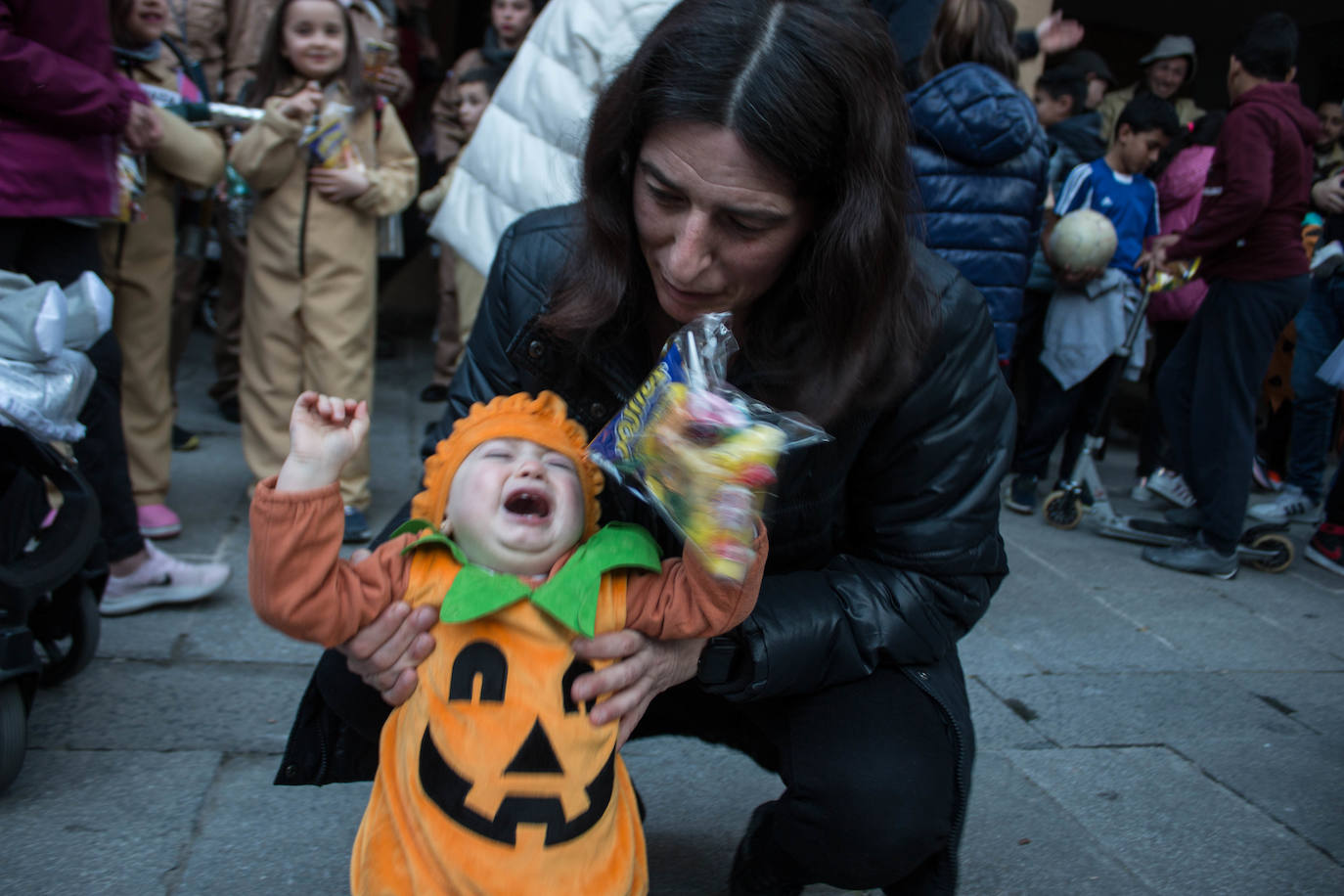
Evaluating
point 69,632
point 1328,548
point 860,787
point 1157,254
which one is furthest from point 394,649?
point 1328,548

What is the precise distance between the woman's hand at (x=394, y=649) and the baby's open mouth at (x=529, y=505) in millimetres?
195

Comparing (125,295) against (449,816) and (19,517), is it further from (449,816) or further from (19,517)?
(449,816)

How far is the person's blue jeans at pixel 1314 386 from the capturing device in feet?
17.2

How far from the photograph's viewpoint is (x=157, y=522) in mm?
3627

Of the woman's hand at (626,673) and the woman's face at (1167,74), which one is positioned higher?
the woman's face at (1167,74)

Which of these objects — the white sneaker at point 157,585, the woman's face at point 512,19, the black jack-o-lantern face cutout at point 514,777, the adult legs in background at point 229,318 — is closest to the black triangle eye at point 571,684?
the black jack-o-lantern face cutout at point 514,777

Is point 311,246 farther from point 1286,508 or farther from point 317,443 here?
point 1286,508

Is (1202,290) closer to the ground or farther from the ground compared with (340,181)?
closer to the ground

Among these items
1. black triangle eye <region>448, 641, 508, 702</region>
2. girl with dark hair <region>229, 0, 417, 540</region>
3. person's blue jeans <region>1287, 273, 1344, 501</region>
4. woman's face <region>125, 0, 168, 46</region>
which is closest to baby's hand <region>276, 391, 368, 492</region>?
black triangle eye <region>448, 641, 508, 702</region>

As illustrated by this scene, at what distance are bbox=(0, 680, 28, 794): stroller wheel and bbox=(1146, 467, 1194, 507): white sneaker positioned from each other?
4.96 metres

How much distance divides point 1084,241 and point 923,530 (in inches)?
132

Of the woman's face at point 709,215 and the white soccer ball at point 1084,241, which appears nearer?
the woman's face at point 709,215

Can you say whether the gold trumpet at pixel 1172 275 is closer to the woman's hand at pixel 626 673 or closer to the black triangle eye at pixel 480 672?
the woman's hand at pixel 626 673

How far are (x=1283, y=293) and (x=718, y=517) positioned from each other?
12.3ft
